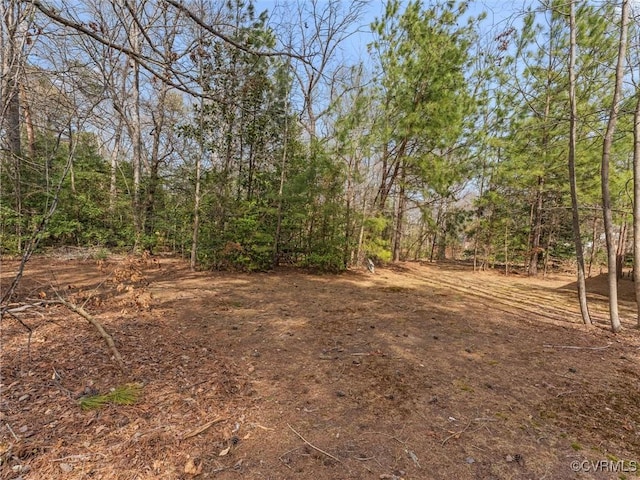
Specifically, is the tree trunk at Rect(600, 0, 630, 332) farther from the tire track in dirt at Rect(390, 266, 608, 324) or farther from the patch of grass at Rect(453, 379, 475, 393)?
the patch of grass at Rect(453, 379, 475, 393)

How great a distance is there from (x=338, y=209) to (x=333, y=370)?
579 cm

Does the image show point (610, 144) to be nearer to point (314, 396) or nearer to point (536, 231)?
point (314, 396)

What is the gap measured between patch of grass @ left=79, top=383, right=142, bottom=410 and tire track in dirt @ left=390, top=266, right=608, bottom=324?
18.8 feet

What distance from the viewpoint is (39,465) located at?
4.93 feet

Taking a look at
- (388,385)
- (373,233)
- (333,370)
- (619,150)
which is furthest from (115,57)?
(619,150)

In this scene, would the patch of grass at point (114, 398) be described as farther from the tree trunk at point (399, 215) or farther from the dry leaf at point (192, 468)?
the tree trunk at point (399, 215)

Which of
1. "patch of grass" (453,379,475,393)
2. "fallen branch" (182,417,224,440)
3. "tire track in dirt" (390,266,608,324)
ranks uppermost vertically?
"tire track in dirt" (390,266,608,324)

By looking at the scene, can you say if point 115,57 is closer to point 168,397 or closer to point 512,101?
point 168,397

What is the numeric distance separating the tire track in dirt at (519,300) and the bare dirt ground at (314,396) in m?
0.54

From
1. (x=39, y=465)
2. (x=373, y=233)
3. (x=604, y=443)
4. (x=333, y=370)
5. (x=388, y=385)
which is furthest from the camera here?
(x=373, y=233)

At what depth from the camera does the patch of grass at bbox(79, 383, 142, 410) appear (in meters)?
1.98

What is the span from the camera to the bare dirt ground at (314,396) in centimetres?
167

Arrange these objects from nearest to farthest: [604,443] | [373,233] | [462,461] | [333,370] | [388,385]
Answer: [462,461]
[604,443]
[388,385]
[333,370]
[373,233]

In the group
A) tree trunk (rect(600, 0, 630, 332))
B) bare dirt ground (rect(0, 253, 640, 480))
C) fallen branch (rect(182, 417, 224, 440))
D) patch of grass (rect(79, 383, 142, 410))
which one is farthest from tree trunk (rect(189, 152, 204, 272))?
tree trunk (rect(600, 0, 630, 332))
